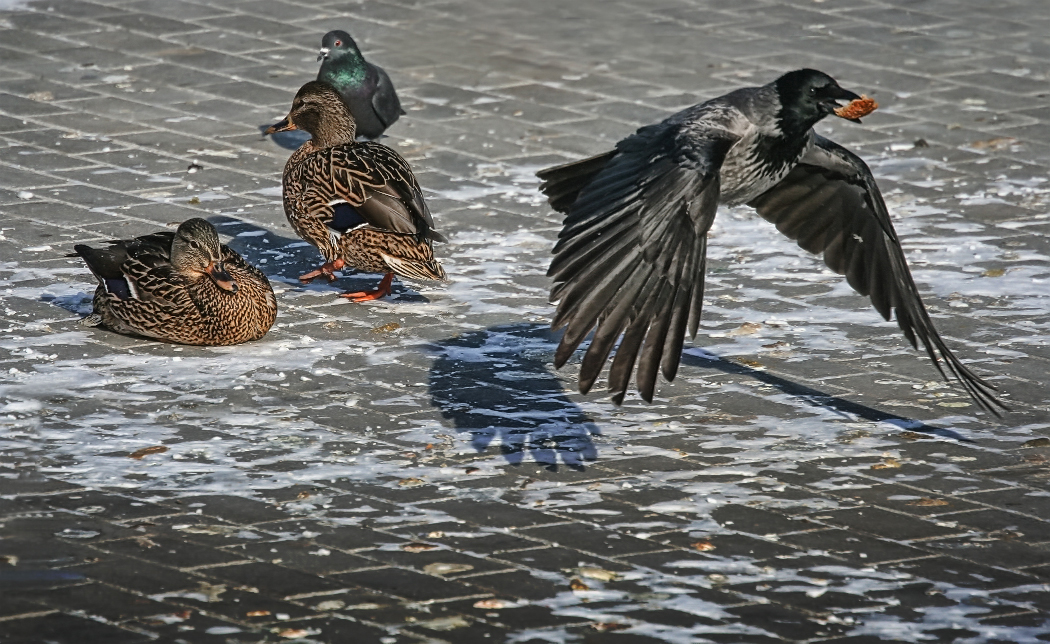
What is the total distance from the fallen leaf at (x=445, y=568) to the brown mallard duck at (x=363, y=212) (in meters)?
2.39

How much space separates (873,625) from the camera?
176 inches

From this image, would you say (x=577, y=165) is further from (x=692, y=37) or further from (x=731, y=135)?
(x=692, y=37)

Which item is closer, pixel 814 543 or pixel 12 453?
pixel 814 543

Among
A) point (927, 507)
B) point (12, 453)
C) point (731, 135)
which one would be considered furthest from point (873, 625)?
point (12, 453)

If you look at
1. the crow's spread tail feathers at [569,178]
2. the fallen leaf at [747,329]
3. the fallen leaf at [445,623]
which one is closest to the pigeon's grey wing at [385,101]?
the fallen leaf at [747,329]

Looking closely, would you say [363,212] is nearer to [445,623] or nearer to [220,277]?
[220,277]

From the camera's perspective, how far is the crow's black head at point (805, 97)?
588 cm

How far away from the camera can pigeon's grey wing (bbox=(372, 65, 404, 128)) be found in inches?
367

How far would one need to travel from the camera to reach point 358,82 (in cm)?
926

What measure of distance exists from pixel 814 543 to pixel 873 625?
0.60 metres

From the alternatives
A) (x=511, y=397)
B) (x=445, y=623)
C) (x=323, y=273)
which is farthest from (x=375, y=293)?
(x=445, y=623)

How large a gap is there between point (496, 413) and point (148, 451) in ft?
4.53

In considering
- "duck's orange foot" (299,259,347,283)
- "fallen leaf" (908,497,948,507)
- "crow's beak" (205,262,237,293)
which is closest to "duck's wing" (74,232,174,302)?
"crow's beak" (205,262,237,293)

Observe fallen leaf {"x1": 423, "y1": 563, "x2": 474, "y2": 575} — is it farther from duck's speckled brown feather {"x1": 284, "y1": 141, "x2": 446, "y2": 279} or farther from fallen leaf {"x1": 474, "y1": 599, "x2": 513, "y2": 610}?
duck's speckled brown feather {"x1": 284, "y1": 141, "x2": 446, "y2": 279}
